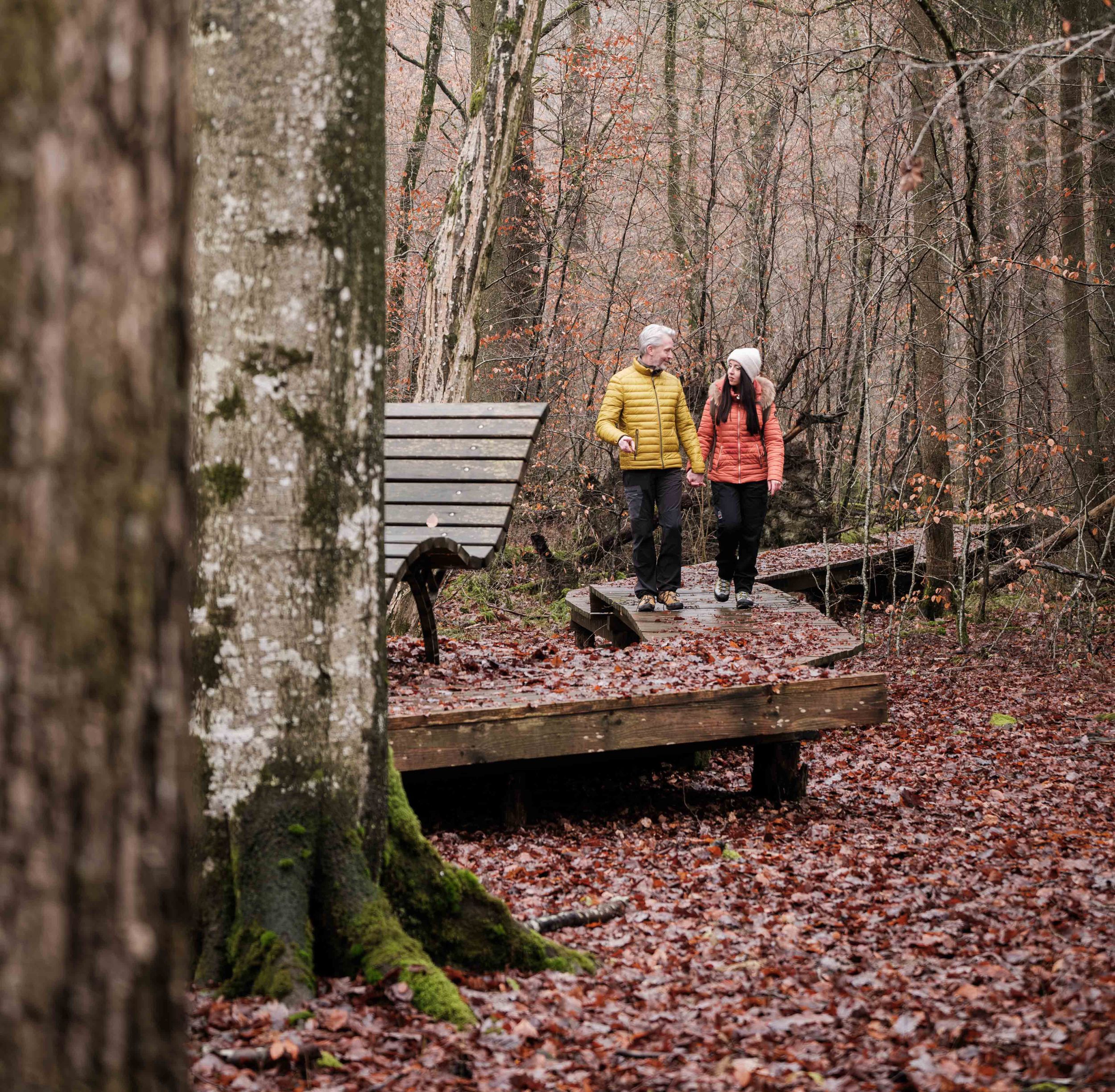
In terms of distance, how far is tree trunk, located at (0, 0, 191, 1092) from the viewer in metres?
1.31

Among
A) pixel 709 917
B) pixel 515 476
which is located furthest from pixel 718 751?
pixel 709 917

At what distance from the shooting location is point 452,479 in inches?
229

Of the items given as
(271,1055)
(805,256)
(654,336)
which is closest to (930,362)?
(654,336)

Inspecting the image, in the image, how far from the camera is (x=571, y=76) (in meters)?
15.7

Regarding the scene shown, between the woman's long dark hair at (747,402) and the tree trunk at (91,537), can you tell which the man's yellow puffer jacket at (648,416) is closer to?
the woman's long dark hair at (747,402)

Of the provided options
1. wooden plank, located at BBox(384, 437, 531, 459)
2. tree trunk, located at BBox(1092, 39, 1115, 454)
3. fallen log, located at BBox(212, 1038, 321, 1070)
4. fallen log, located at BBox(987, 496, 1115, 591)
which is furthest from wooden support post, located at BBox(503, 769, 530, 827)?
tree trunk, located at BBox(1092, 39, 1115, 454)

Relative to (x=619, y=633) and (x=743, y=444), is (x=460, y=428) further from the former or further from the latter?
(x=619, y=633)

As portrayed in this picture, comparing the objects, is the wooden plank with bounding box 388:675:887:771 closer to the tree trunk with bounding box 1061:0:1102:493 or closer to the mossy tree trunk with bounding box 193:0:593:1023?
the mossy tree trunk with bounding box 193:0:593:1023

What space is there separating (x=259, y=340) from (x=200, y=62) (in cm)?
81

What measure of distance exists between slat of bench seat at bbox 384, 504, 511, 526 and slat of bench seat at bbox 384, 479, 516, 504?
20 millimetres

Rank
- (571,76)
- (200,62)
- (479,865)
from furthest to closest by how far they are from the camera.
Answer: (571,76)
(479,865)
(200,62)

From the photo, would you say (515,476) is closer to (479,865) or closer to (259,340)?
(479,865)

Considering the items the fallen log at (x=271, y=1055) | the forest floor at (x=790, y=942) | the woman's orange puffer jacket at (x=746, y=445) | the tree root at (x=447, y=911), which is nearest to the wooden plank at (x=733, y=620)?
the forest floor at (x=790, y=942)

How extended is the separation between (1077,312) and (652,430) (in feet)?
18.6
